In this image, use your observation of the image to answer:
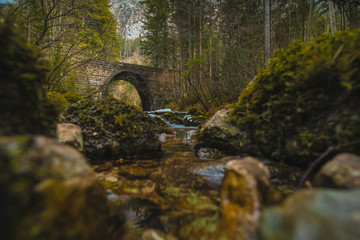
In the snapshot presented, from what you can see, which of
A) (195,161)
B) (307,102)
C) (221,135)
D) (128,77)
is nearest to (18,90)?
(195,161)

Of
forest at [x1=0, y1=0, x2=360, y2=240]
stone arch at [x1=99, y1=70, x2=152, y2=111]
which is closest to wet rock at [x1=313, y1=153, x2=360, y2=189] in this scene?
forest at [x1=0, y1=0, x2=360, y2=240]

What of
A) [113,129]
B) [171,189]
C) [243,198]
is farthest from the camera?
[113,129]

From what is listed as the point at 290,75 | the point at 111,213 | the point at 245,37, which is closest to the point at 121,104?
the point at 111,213

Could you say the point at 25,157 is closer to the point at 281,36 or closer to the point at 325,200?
the point at 325,200

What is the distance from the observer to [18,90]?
118 cm

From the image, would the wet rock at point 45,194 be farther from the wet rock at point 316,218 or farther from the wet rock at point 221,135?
the wet rock at point 221,135

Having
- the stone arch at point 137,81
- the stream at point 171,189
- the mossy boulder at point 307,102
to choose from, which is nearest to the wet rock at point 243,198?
the stream at point 171,189

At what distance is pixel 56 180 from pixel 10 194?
18cm

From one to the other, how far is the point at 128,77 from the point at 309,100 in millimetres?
19156

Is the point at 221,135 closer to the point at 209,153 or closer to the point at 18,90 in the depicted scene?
the point at 209,153

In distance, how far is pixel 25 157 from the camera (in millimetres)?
794

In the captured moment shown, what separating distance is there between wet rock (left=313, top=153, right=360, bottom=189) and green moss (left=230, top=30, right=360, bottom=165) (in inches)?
31.4

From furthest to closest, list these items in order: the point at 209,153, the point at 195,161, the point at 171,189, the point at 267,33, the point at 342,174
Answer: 1. the point at 267,33
2. the point at 209,153
3. the point at 195,161
4. the point at 171,189
5. the point at 342,174

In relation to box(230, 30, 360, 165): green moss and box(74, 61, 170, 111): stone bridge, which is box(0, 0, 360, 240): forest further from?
box(74, 61, 170, 111): stone bridge
